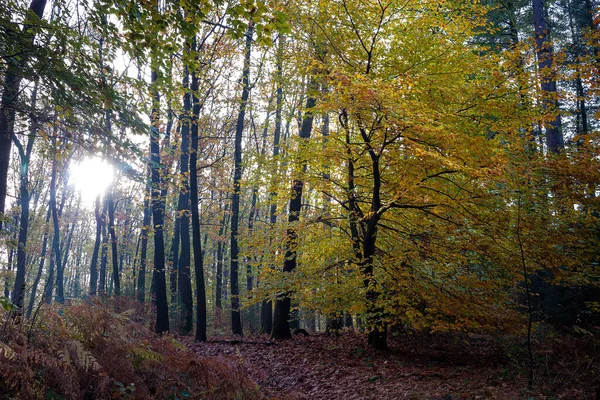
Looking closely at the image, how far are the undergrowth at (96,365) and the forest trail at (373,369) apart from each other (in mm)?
834

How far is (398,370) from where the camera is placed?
8258 millimetres

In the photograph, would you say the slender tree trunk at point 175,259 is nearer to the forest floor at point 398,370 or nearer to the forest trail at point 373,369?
the forest floor at point 398,370

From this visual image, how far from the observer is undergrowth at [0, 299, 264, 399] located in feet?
12.7

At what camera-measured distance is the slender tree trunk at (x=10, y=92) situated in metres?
5.41

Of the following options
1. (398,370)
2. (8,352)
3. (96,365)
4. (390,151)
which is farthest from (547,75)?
(8,352)

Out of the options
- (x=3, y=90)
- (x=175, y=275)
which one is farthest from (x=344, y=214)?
(x=175, y=275)

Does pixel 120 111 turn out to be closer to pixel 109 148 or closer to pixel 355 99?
pixel 109 148

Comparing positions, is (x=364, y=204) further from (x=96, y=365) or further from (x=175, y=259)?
(x=175, y=259)

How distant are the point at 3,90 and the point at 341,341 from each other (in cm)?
1048

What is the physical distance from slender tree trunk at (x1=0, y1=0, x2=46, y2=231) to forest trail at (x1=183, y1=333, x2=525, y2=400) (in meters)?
5.45

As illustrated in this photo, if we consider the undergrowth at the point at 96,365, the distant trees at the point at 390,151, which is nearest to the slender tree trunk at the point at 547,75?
the distant trees at the point at 390,151

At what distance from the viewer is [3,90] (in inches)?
253

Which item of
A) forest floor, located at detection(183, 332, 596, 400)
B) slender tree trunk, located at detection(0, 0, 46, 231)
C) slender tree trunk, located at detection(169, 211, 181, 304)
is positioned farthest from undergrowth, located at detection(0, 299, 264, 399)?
slender tree trunk, located at detection(169, 211, 181, 304)

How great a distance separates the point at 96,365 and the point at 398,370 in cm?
624
